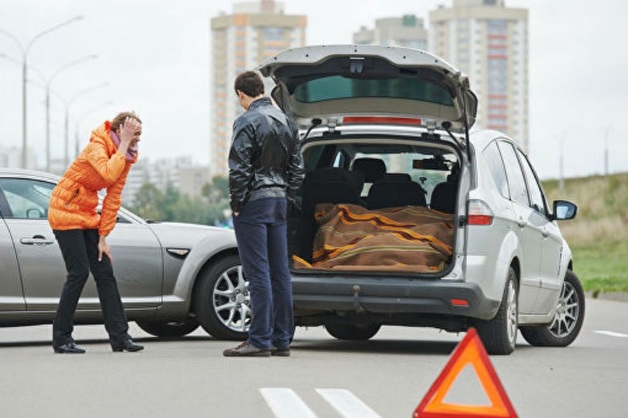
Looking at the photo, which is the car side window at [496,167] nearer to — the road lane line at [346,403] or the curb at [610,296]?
the road lane line at [346,403]

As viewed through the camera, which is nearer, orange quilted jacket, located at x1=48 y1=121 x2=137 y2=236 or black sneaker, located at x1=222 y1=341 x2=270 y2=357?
black sneaker, located at x1=222 y1=341 x2=270 y2=357

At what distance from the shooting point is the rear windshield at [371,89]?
12.2 meters

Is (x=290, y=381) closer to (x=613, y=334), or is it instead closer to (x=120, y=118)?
(x=120, y=118)

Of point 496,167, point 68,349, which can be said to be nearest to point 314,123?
point 496,167

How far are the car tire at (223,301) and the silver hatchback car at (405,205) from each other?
3.06 ft

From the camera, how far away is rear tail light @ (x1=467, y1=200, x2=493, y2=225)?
11.9 metres

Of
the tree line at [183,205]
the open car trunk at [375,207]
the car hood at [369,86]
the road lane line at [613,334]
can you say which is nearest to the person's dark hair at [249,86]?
the car hood at [369,86]

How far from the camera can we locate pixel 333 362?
11258 millimetres

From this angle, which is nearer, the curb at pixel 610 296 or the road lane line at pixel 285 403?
the road lane line at pixel 285 403

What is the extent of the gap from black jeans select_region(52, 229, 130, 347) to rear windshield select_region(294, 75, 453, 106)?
191 centimetres

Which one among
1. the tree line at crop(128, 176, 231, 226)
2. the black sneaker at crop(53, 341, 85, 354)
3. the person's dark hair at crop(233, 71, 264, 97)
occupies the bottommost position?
the tree line at crop(128, 176, 231, 226)

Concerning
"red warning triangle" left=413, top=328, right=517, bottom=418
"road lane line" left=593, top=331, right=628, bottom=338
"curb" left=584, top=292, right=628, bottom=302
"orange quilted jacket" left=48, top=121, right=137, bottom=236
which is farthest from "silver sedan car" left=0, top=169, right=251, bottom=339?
"curb" left=584, top=292, right=628, bottom=302

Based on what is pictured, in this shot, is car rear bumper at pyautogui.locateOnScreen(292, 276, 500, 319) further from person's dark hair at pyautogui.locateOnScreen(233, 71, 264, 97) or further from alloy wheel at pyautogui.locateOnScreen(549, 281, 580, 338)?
alloy wheel at pyautogui.locateOnScreen(549, 281, 580, 338)

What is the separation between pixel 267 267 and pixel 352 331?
8.20 ft
